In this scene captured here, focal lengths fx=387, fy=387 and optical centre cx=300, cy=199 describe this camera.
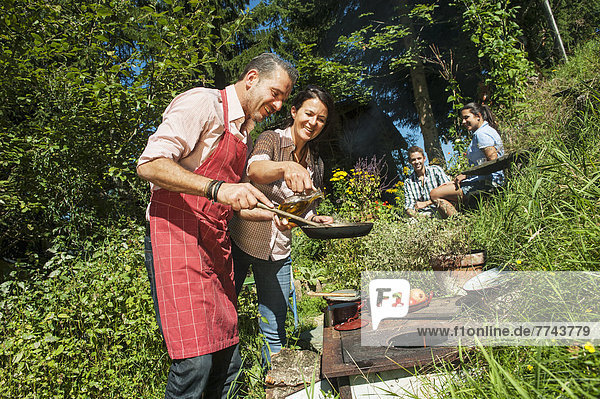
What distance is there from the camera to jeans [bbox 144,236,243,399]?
1.60 meters

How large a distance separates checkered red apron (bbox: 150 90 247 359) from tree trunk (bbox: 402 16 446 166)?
24.2ft

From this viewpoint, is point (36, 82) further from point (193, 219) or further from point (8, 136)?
point (193, 219)

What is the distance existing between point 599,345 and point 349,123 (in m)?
9.84

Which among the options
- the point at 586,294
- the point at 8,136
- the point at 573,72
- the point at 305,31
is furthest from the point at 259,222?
the point at 305,31

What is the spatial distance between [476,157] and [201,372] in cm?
364

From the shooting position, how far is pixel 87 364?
237cm

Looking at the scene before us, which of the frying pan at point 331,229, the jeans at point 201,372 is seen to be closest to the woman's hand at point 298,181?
the frying pan at point 331,229

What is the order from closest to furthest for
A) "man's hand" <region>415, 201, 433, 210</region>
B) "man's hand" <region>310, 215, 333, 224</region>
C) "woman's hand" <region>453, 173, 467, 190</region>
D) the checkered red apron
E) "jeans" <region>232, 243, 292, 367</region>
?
the checkered red apron, "man's hand" <region>310, 215, 333, 224</region>, "jeans" <region>232, 243, 292, 367</region>, "woman's hand" <region>453, 173, 467, 190</region>, "man's hand" <region>415, 201, 433, 210</region>

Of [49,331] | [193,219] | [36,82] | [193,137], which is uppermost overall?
[36,82]

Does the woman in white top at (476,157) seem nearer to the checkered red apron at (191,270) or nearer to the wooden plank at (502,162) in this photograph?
the wooden plank at (502,162)

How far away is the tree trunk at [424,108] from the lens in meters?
8.48

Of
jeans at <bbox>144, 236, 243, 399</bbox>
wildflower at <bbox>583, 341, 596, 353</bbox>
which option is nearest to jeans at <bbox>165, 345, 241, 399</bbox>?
jeans at <bbox>144, 236, 243, 399</bbox>

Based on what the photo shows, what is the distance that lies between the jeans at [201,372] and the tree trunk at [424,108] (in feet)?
24.1

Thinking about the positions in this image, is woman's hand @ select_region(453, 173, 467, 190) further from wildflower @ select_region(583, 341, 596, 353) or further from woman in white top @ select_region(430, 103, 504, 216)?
wildflower @ select_region(583, 341, 596, 353)
